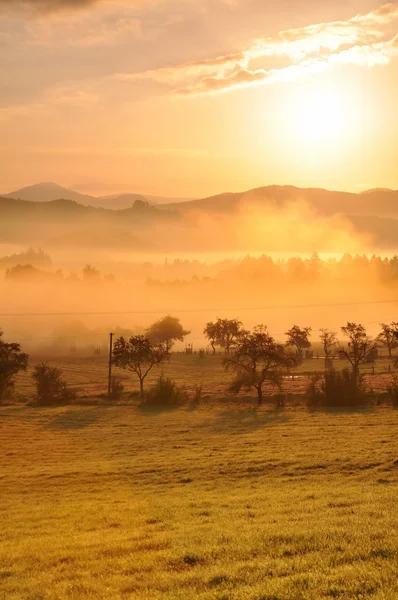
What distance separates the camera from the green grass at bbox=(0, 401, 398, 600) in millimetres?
15195

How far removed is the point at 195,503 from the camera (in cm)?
2762

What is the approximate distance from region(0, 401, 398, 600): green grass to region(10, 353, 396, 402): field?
41.1 metres

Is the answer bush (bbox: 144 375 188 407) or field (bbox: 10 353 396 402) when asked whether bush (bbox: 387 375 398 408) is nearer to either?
field (bbox: 10 353 396 402)

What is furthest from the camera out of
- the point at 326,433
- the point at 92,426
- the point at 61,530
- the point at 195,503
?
the point at 92,426

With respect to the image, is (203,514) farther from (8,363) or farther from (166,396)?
(8,363)

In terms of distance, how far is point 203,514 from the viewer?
25125mm

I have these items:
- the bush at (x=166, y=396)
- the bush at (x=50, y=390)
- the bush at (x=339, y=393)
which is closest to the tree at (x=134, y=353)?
the bush at (x=50, y=390)

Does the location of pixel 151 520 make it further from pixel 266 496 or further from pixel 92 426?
pixel 92 426

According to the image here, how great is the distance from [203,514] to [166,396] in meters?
62.1

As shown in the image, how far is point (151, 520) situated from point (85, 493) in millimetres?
9449

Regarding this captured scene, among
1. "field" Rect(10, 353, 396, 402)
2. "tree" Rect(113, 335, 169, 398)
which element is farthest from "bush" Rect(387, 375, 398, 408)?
"tree" Rect(113, 335, 169, 398)

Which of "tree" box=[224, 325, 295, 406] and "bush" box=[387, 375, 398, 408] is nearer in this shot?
"bush" box=[387, 375, 398, 408]

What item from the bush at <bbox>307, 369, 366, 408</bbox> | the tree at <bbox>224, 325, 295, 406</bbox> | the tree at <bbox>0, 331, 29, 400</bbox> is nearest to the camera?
the bush at <bbox>307, 369, 366, 408</bbox>

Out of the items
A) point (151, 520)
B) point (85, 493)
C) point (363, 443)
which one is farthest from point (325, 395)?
point (151, 520)
